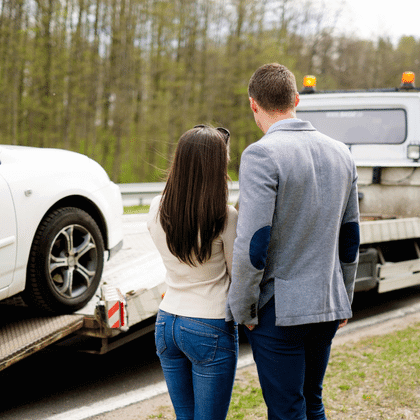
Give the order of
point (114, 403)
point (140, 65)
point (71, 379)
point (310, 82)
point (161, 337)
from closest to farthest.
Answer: point (161, 337), point (114, 403), point (71, 379), point (310, 82), point (140, 65)

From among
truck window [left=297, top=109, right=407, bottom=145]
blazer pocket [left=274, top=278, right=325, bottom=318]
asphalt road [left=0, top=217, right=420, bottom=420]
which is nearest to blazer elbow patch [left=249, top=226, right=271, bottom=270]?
blazer pocket [left=274, top=278, right=325, bottom=318]

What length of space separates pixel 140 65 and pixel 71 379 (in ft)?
63.2

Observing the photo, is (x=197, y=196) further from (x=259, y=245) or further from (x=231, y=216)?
(x=259, y=245)

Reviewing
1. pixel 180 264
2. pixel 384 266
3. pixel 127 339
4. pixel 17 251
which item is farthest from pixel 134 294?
pixel 384 266

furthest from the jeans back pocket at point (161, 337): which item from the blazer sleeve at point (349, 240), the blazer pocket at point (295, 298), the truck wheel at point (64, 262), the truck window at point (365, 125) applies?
the truck window at point (365, 125)

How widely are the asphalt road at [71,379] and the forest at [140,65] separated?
9.21m

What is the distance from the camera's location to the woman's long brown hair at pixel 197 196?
210 cm

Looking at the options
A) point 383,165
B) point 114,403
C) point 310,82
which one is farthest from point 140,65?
point 114,403

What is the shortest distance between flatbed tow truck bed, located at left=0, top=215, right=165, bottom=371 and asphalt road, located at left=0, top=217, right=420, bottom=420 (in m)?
0.26

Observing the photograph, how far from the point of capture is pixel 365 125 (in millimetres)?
7492

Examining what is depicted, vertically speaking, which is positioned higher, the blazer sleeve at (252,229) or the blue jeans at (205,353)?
the blazer sleeve at (252,229)

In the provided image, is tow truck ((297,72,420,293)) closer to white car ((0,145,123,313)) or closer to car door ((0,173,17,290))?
white car ((0,145,123,313))

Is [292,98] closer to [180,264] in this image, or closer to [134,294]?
[180,264]

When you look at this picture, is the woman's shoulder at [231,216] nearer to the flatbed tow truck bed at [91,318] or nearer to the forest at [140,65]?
the flatbed tow truck bed at [91,318]
